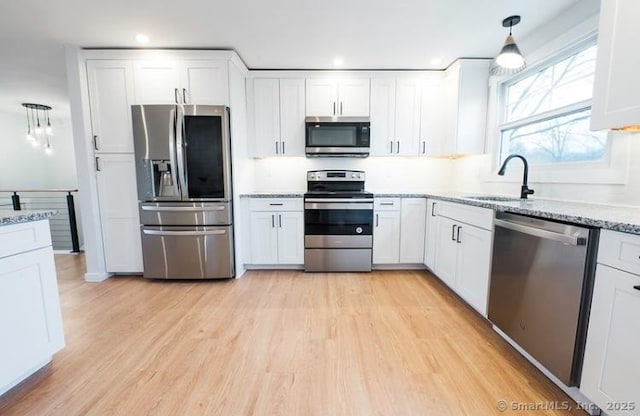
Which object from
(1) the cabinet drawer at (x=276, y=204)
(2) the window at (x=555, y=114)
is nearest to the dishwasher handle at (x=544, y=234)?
(2) the window at (x=555, y=114)

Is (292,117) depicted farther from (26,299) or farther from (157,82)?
(26,299)

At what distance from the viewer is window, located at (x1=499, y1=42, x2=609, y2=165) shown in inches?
75.1

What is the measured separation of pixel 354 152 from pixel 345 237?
1053mm

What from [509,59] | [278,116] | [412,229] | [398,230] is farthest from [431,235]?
[278,116]

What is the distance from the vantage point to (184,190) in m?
Result: 2.72

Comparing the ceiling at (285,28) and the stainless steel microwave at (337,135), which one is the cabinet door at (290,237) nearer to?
the stainless steel microwave at (337,135)

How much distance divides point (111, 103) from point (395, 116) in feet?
10.4

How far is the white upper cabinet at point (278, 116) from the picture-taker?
10.6ft

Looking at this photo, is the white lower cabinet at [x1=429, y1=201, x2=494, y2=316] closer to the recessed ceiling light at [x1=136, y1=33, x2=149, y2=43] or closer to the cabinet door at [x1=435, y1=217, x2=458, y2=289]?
the cabinet door at [x1=435, y1=217, x2=458, y2=289]

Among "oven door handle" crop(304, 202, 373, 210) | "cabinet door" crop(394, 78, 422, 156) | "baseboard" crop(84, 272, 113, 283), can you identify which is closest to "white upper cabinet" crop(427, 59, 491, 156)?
"cabinet door" crop(394, 78, 422, 156)

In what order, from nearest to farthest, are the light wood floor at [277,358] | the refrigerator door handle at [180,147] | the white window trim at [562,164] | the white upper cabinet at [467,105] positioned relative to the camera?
1. the light wood floor at [277,358]
2. the white window trim at [562,164]
3. the refrigerator door handle at [180,147]
4. the white upper cabinet at [467,105]

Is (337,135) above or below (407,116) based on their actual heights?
below

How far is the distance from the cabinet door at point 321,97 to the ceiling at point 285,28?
21cm

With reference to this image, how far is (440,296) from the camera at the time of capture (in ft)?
8.31
